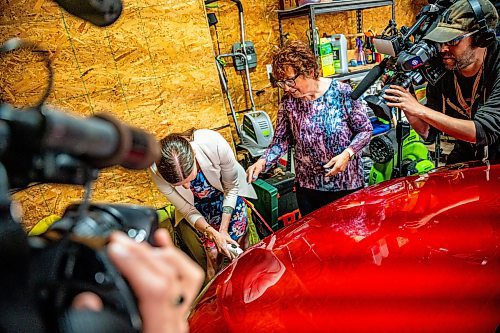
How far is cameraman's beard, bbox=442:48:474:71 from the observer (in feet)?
6.10

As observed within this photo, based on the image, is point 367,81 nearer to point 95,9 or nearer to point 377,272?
point 377,272

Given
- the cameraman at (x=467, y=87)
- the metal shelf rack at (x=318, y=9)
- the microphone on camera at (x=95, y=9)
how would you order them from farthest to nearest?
1. the metal shelf rack at (x=318, y=9)
2. the cameraman at (x=467, y=87)
3. the microphone on camera at (x=95, y=9)

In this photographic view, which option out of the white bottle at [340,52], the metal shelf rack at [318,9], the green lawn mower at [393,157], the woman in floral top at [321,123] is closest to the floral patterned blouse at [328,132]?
the woman in floral top at [321,123]

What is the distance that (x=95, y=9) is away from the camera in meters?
0.64

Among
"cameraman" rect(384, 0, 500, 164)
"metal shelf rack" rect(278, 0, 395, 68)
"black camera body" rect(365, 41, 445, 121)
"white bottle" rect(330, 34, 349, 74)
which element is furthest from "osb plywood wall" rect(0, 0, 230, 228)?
"cameraman" rect(384, 0, 500, 164)

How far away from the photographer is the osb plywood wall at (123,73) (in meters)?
2.75

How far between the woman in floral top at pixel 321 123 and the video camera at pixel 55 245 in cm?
176

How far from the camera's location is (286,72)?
7.14ft

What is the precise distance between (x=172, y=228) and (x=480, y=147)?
83.5 inches

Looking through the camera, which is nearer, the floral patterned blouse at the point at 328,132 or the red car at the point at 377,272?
the red car at the point at 377,272

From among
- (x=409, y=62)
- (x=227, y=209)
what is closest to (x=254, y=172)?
(x=227, y=209)

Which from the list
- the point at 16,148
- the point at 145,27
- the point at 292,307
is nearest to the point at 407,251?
the point at 292,307

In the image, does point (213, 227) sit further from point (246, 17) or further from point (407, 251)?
point (246, 17)

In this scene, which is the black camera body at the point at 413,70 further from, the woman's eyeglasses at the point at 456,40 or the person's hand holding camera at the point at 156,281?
the person's hand holding camera at the point at 156,281
